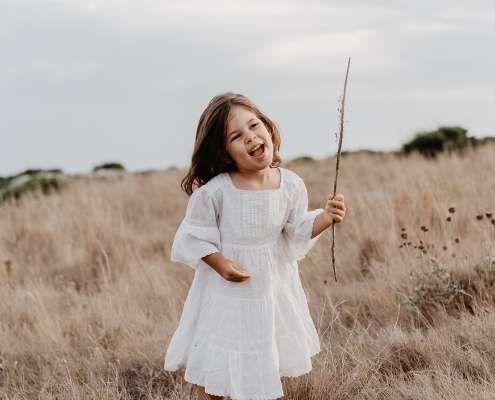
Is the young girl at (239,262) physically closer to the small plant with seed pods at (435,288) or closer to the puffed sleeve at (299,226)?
the puffed sleeve at (299,226)

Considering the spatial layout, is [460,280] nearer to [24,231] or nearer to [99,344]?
[99,344]

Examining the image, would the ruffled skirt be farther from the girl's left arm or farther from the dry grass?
the dry grass

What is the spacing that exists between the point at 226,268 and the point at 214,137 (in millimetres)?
580

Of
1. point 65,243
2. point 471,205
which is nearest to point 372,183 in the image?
point 471,205

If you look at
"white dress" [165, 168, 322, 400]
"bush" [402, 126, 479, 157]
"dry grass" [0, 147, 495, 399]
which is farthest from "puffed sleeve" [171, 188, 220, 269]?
"bush" [402, 126, 479, 157]

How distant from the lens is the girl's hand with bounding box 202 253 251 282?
7.34 ft

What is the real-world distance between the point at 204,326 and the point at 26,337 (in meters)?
2.23

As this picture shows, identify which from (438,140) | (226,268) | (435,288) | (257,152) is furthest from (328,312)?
(438,140)

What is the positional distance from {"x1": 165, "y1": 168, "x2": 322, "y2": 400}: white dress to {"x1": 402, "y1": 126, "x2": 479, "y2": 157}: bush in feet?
33.0

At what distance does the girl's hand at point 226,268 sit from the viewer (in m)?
2.24

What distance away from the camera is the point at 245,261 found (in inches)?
92.2

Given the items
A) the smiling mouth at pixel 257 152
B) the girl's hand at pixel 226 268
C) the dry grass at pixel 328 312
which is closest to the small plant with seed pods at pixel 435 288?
the dry grass at pixel 328 312

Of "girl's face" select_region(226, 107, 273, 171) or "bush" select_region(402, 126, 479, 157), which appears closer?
"girl's face" select_region(226, 107, 273, 171)

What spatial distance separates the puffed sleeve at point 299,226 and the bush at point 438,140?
9888 mm
